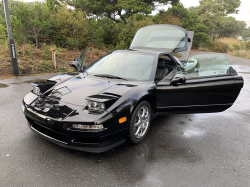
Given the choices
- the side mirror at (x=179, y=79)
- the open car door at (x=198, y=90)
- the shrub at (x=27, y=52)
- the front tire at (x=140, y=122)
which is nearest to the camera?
the front tire at (x=140, y=122)

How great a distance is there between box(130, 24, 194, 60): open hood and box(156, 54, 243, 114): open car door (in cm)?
130

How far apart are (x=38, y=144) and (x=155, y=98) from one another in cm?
204

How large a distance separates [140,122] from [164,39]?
111 inches

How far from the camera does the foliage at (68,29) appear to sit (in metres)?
12.6

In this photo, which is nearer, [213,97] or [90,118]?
[90,118]

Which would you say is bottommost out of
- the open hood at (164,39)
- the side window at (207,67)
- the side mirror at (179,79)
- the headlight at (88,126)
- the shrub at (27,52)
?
the headlight at (88,126)

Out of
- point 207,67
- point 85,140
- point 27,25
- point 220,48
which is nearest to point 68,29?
point 27,25

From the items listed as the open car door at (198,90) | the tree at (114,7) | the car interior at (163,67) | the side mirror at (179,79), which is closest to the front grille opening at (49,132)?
the open car door at (198,90)

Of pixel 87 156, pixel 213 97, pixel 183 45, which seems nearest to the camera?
pixel 87 156

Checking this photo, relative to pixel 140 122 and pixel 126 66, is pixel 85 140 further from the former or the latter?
pixel 126 66

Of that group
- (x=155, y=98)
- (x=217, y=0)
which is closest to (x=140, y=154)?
(x=155, y=98)

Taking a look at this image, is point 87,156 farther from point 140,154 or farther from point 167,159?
point 167,159

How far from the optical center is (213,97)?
3605mm

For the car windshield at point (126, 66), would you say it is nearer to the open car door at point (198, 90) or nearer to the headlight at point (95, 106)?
the open car door at point (198, 90)
